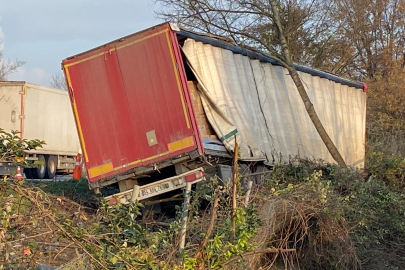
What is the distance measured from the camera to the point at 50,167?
67.8 feet

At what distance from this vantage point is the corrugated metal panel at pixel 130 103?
832cm

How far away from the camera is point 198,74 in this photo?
9.12 metres

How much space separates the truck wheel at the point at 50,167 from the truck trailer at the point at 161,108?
12.2 metres

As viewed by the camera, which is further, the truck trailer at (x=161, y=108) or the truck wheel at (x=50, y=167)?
the truck wheel at (x=50, y=167)

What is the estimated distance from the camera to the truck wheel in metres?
20.6

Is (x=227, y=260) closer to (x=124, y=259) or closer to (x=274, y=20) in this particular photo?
(x=124, y=259)

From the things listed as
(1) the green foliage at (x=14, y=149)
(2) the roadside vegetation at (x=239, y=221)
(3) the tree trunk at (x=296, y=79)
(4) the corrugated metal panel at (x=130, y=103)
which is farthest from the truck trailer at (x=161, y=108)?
(1) the green foliage at (x=14, y=149)

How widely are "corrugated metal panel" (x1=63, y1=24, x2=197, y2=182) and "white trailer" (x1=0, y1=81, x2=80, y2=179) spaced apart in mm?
8776

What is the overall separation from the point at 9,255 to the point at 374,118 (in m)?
18.9

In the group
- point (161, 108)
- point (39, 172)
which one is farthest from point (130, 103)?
point (39, 172)

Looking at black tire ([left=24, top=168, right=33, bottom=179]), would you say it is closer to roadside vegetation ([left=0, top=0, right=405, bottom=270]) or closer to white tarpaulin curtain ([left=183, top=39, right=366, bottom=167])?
roadside vegetation ([left=0, top=0, right=405, bottom=270])

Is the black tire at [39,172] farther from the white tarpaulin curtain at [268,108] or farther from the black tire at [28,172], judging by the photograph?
the white tarpaulin curtain at [268,108]

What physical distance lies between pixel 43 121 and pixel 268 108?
38.4 feet

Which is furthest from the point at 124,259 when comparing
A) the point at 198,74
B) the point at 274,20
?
the point at 274,20
